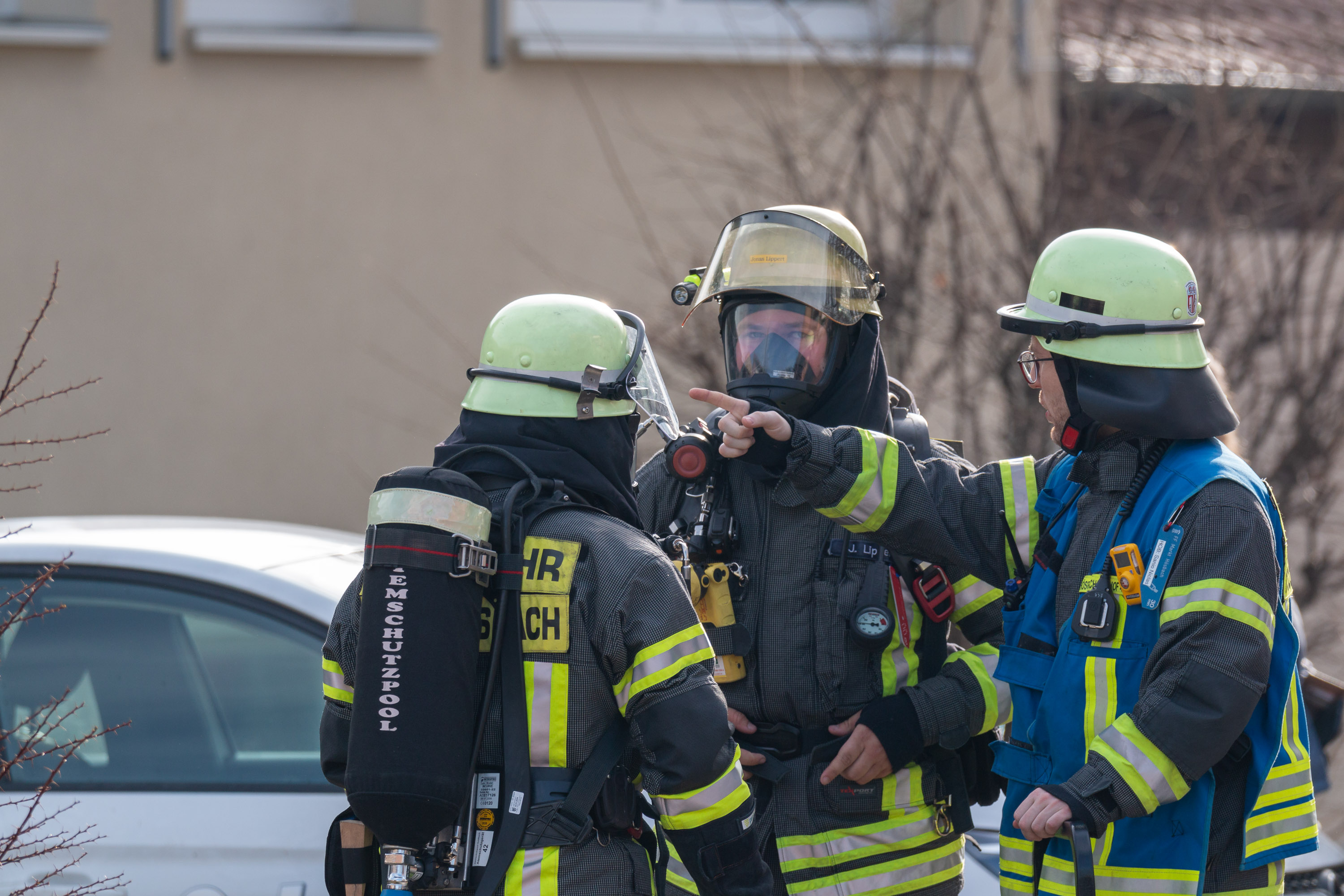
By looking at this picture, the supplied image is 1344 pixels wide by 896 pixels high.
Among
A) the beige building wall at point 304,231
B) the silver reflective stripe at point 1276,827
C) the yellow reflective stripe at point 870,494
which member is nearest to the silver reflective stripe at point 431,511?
the yellow reflective stripe at point 870,494

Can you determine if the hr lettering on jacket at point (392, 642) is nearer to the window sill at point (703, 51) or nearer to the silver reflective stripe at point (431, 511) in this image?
the silver reflective stripe at point (431, 511)

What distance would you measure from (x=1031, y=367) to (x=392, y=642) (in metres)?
1.41

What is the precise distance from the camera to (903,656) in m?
2.83

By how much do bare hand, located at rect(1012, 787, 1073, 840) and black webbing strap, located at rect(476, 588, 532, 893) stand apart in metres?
0.87

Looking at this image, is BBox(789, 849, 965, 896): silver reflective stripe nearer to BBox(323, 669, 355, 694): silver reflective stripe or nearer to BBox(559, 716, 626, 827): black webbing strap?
BBox(559, 716, 626, 827): black webbing strap

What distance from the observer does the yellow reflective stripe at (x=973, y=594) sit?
2883mm

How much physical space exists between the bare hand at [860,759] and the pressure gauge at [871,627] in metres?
0.17

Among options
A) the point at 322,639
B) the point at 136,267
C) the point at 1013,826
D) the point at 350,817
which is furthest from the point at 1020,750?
the point at 136,267

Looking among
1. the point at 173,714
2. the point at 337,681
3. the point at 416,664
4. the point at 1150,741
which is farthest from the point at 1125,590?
the point at 173,714

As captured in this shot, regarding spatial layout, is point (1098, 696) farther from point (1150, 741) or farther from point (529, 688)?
point (529, 688)

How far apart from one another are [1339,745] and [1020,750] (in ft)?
14.8

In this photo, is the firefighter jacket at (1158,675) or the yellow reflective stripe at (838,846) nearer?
the firefighter jacket at (1158,675)

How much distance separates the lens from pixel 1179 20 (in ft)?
21.3

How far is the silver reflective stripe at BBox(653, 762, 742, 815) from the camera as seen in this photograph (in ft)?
7.48
